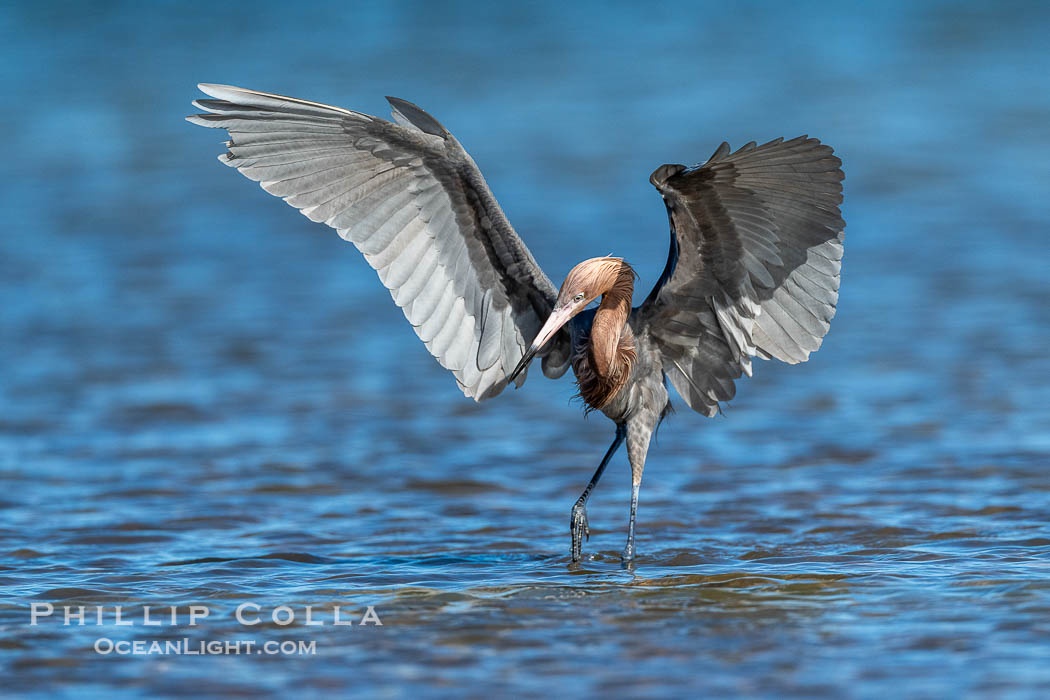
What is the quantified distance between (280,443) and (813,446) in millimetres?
3412

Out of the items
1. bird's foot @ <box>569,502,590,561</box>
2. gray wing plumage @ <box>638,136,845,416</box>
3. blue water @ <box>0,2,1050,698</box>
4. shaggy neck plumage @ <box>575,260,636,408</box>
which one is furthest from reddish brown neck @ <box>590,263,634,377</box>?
blue water @ <box>0,2,1050,698</box>

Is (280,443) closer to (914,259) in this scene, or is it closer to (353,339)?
(353,339)

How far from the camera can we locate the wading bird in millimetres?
6262

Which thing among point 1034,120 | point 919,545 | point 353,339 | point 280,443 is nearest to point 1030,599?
point 919,545

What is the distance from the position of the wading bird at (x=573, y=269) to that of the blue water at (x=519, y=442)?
3.02 feet

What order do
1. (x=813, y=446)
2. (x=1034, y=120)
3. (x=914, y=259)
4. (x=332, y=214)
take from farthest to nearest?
(x=1034, y=120), (x=914, y=259), (x=813, y=446), (x=332, y=214)

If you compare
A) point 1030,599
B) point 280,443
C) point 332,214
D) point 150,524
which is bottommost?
point 1030,599

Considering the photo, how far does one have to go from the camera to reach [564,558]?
6871 mm

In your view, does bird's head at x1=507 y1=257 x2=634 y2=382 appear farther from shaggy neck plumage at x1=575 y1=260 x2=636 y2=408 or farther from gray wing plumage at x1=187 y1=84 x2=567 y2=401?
gray wing plumage at x1=187 y1=84 x2=567 y2=401

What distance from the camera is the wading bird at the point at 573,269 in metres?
6.26

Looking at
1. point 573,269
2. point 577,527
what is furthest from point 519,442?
point 573,269

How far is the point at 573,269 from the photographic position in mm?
6414

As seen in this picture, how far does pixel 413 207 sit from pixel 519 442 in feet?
9.09

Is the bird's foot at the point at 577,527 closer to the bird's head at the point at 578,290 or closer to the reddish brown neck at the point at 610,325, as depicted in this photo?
the reddish brown neck at the point at 610,325
